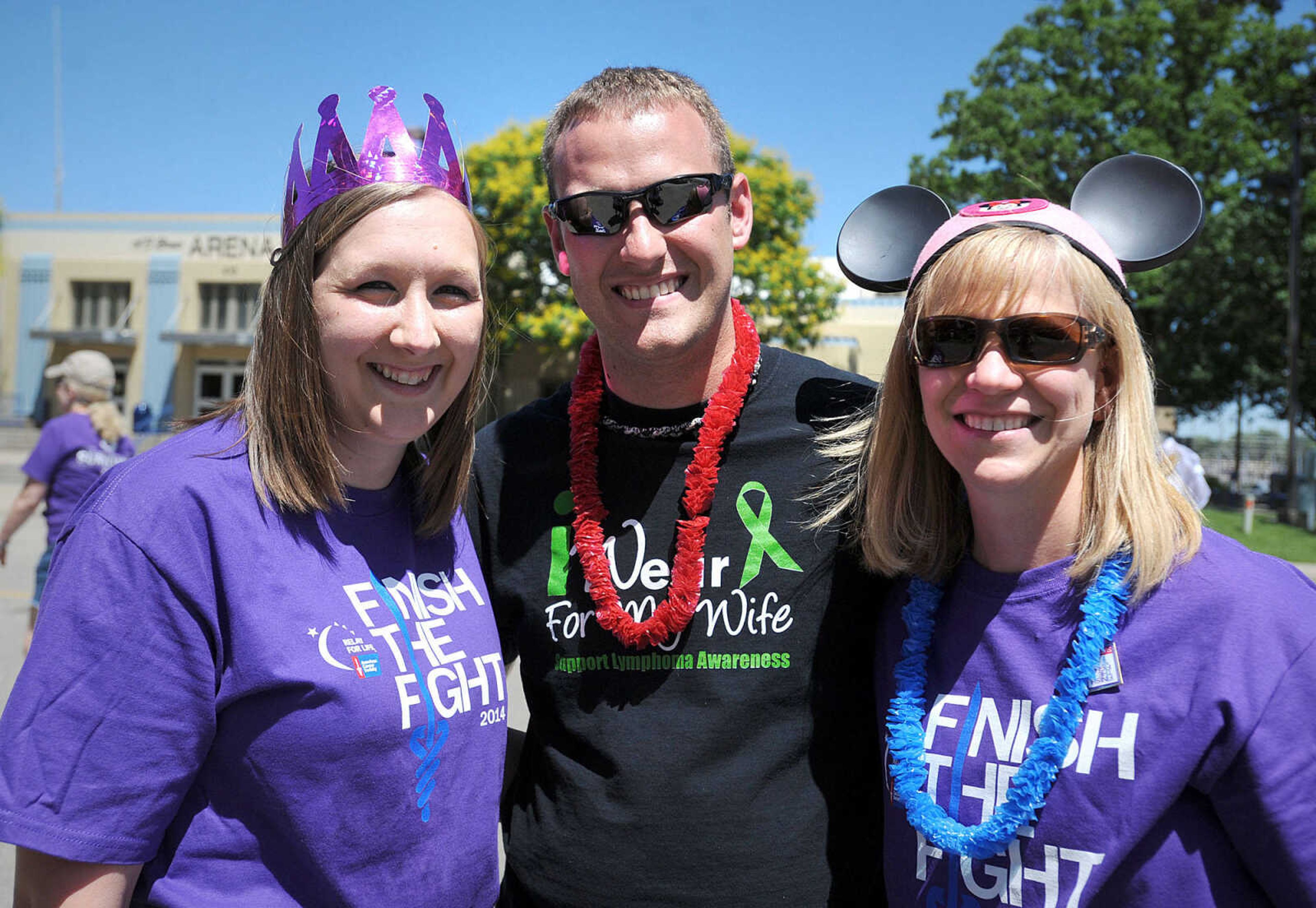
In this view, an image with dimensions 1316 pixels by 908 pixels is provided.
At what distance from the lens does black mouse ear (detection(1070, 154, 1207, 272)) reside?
208cm

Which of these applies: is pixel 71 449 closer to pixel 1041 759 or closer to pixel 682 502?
pixel 682 502

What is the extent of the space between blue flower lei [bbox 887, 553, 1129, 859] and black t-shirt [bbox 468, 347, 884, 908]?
1.13ft

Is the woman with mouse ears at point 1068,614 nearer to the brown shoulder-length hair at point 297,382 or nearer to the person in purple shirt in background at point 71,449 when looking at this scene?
the brown shoulder-length hair at point 297,382

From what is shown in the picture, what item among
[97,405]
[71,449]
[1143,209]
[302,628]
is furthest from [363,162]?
[97,405]

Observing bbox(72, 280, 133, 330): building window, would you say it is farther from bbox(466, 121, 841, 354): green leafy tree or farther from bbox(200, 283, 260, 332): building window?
bbox(466, 121, 841, 354): green leafy tree

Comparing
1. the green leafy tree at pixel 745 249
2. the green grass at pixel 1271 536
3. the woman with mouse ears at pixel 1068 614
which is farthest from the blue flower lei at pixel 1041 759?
the green leafy tree at pixel 745 249

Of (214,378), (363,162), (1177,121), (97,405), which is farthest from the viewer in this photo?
(214,378)

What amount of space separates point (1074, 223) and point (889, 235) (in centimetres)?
54

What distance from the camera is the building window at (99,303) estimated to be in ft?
105

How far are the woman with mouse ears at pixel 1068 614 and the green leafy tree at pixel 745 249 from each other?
714 inches

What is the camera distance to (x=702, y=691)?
85.7 inches

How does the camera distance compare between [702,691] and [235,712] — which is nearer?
[235,712]

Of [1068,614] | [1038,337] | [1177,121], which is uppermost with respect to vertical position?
[1177,121]

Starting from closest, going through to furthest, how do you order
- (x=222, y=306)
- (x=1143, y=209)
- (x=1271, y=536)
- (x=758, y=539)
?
(x=1143, y=209), (x=758, y=539), (x=1271, y=536), (x=222, y=306)
